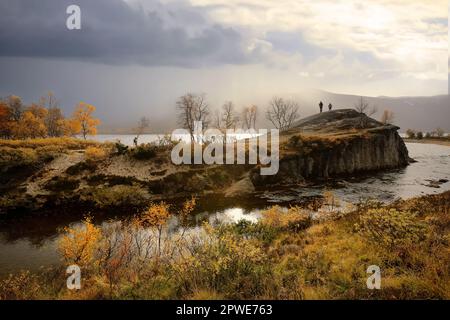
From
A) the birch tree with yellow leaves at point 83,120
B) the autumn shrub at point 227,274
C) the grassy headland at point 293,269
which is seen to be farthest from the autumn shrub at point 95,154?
the autumn shrub at point 227,274

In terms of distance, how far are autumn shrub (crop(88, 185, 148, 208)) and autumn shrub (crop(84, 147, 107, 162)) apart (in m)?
10.1

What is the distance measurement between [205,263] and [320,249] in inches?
297

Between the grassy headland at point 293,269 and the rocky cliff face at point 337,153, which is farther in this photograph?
the rocky cliff face at point 337,153

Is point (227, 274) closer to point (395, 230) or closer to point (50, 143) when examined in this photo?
point (395, 230)

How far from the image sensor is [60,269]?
21.2 meters

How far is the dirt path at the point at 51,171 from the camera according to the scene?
4462 cm

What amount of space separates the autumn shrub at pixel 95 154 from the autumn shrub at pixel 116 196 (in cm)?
1013

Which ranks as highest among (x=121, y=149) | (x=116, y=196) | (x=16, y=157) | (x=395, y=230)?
(x=121, y=149)

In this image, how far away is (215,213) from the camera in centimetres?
3800

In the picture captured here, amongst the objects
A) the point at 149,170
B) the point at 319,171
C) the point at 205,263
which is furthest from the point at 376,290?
the point at 319,171

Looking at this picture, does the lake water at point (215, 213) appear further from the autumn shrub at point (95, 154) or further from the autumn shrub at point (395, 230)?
the autumn shrub at point (395, 230)

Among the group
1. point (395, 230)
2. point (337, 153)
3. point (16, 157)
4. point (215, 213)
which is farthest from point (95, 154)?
point (395, 230)

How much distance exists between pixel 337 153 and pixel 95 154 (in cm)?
4607

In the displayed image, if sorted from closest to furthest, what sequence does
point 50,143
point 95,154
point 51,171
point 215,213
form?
point 215,213 < point 51,171 < point 95,154 < point 50,143
